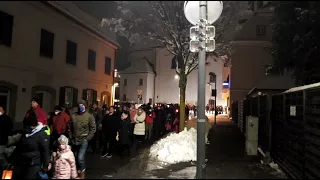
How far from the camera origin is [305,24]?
16438 mm

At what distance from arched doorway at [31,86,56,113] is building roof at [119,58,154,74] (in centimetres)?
3713

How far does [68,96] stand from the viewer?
16891 millimetres

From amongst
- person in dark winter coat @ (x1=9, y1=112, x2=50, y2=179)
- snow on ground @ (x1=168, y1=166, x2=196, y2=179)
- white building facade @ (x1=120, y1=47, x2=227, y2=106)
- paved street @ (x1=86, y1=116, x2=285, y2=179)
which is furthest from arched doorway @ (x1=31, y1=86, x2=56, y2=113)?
white building facade @ (x1=120, y1=47, x2=227, y2=106)

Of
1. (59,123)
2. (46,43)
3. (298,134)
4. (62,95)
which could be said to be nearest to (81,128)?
(59,123)

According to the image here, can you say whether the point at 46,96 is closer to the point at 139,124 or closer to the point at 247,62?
the point at 139,124

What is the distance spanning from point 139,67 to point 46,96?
129 feet

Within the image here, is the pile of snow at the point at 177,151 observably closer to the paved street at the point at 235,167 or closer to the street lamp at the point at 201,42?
the paved street at the point at 235,167

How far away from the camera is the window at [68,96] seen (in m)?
16.1

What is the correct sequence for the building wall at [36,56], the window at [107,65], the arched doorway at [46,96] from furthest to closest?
1. the window at [107,65]
2. the arched doorway at [46,96]
3. the building wall at [36,56]

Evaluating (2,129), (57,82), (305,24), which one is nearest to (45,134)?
(2,129)

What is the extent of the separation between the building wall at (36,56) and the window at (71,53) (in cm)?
22

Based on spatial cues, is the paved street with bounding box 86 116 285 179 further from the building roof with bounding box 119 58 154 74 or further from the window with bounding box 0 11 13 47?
the building roof with bounding box 119 58 154 74

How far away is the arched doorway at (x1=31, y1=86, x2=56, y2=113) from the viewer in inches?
575

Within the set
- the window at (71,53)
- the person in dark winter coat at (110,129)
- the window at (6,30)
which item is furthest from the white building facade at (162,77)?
the person in dark winter coat at (110,129)
